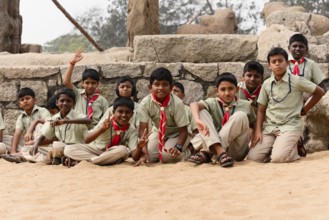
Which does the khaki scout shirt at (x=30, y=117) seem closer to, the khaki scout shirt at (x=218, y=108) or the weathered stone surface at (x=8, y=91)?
the weathered stone surface at (x=8, y=91)

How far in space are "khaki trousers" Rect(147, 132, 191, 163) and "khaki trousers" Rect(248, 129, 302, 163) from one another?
630mm

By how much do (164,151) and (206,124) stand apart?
54cm

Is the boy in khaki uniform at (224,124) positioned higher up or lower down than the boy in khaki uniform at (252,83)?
lower down

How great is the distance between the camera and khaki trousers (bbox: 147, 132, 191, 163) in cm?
455

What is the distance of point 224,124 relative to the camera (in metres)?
4.30

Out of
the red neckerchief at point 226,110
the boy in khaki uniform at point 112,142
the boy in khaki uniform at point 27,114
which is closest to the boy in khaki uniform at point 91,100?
the boy in khaki uniform at point 27,114

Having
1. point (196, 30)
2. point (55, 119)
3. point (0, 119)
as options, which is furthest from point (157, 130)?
point (196, 30)

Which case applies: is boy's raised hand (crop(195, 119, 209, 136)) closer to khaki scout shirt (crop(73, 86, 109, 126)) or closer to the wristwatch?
the wristwatch

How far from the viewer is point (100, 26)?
2631 centimetres

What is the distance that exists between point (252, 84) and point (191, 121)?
70cm

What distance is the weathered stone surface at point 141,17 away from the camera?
7.03m

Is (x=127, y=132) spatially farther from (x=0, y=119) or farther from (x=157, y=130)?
(x=0, y=119)

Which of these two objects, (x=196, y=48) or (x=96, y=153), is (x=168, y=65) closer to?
(x=196, y=48)

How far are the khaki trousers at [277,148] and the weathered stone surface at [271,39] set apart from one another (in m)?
1.73
